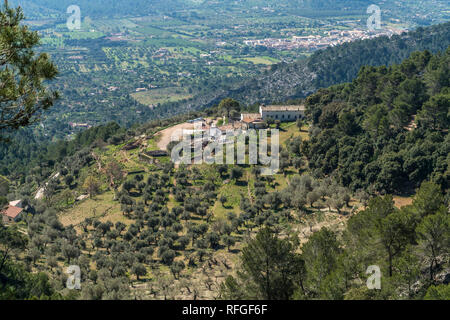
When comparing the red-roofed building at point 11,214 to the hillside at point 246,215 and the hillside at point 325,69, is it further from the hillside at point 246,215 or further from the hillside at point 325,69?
the hillside at point 325,69

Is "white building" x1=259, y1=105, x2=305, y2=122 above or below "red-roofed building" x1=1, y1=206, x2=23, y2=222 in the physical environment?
above

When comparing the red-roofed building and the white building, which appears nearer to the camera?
the red-roofed building

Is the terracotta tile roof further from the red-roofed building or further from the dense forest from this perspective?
the dense forest

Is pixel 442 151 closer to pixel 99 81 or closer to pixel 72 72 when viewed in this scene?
pixel 99 81

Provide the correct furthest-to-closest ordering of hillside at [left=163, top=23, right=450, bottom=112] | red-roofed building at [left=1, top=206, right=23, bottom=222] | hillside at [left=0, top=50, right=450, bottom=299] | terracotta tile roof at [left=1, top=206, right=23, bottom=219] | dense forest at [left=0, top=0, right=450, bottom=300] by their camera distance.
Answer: hillside at [left=163, top=23, right=450, bottom=112] < terracotta tile roof at [left=1, top=206, right=23, bottom=219] < red-roofed building at [left=1, top=206, right=23, bottom=222] < hillside at [left=0, top=50, right=450, bottom=299] < dense forest at [left=0, top=0, right=450, bottom=300]

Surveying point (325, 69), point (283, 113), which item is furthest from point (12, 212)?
point (325, 69)

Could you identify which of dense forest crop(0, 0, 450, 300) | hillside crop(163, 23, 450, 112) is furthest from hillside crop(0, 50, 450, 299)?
hillside crop(163, 23, 450, 112)

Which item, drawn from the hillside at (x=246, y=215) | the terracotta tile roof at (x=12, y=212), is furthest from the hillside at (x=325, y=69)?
the terracotta tile roof at (x=12, y=212)

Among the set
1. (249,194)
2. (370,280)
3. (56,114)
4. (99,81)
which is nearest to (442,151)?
(249,194)
